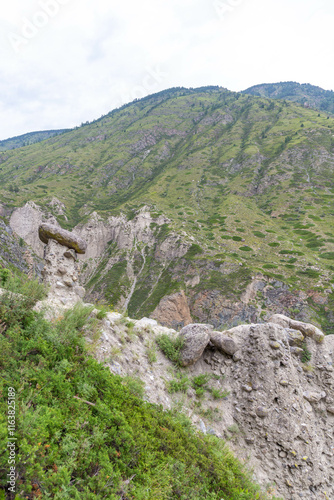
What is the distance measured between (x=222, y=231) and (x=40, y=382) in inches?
2478

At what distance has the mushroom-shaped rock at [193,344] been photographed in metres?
9.37

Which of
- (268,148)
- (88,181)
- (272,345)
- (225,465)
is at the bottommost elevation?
(225,465)

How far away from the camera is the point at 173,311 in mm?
45625

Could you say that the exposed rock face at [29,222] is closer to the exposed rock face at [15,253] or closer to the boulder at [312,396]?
the exposed rock face at [15,253]

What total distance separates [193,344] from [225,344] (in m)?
1.56

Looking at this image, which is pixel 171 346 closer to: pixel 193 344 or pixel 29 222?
pixel 193 344

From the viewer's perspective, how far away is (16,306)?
17.7 feet

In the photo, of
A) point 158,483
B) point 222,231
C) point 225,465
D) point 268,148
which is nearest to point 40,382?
point 158,483

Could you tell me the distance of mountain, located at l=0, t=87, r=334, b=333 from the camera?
45.0m

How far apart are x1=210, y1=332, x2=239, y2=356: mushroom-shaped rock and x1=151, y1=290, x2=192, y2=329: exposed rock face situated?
34581mm

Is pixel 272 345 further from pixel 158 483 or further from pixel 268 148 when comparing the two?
pixel 268 148

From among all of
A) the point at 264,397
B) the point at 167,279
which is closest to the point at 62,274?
the point at 264,397

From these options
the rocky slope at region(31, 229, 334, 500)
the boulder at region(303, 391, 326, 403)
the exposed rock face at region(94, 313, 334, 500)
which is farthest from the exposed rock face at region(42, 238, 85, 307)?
the boulder at region(303, 391, 326, 403)

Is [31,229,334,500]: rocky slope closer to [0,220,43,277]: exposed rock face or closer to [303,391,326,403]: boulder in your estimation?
[303,391,326,403]: boulder
